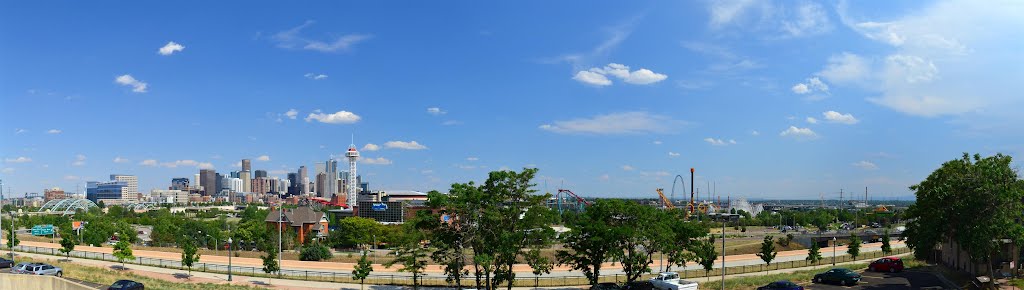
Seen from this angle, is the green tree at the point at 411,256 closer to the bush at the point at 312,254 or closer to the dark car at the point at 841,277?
the dark car at the point at 841,277

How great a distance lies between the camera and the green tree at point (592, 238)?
140 ft

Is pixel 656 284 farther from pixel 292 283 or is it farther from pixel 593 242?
pixel 292 283

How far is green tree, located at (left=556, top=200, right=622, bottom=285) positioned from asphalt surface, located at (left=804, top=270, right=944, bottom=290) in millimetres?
14332

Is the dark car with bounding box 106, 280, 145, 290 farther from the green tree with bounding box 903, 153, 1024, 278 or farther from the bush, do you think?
the green tree with bounding box 903, 153, 1024, 278

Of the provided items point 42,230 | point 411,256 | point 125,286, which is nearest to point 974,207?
point 411,256

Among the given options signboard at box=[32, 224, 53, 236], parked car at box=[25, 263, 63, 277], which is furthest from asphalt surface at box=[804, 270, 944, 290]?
signboard at box=[32, 224, 53, 236]

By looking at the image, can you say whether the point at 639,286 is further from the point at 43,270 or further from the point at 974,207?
the point at 43,270

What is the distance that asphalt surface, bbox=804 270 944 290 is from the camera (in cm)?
4352

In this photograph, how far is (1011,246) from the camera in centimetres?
4428

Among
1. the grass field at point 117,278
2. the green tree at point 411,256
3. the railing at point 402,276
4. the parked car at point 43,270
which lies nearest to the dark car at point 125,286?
the grass field at point 117,278

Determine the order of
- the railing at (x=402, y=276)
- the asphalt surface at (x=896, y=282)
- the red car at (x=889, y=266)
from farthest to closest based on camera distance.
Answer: the railing at (x=402, y=276), the red car at (x=889, y=266), the asphalt surface at (x=896, y=282)

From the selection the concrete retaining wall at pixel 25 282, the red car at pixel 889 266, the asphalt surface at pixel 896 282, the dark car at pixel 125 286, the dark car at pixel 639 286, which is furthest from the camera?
the red car at pixel 889 266

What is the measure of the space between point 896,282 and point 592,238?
72.7 feet

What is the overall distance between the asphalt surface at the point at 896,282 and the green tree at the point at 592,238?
14.3 metres
